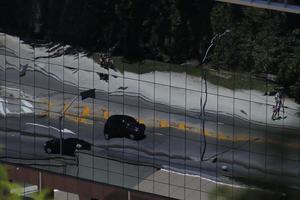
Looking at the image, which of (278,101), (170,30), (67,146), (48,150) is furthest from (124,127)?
(278,101)

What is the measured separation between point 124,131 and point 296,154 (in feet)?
10.1

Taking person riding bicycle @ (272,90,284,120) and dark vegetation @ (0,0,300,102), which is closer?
dark vegetation @ (0,0,300,102)

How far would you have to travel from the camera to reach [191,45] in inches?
511

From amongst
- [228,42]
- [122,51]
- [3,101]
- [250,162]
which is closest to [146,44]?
[122,51]

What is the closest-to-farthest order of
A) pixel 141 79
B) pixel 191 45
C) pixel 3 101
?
pixel 191 45, pixel 141 79, pixel 3 101

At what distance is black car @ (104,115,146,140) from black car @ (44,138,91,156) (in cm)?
62

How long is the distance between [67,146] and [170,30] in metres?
3.30

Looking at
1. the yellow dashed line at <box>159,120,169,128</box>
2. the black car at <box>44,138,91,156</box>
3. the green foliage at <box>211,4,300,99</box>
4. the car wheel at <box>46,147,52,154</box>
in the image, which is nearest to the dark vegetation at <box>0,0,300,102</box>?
the green foliage at <box>211,4,300,99</box>

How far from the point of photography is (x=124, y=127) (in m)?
14.4

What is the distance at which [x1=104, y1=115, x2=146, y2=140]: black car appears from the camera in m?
→ 14.3

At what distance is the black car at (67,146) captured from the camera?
49.4 feet

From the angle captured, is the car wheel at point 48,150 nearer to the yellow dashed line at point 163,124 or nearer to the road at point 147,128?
the road at point 147,128

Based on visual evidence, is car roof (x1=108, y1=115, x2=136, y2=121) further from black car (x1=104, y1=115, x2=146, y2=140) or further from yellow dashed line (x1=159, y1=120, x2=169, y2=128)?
yellow dashed line (x1=159, y1=120, x2=169, y2=128)

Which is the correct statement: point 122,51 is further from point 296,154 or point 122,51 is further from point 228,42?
point 296,154
